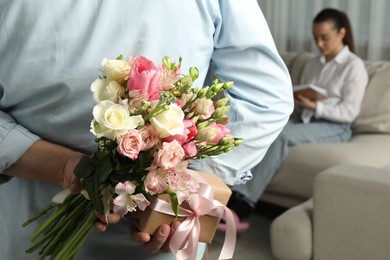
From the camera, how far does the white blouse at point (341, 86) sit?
4.13 metres

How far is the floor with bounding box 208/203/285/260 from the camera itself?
3471 mm

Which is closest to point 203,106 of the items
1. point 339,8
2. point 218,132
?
point 218,132

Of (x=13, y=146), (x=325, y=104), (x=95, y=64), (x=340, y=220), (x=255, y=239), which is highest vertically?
(x=95, y=64)

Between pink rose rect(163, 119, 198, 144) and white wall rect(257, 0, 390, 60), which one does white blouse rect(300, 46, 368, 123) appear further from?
pink rose rect(163, 119, 198, 144)

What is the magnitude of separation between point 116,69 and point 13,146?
0.24 meters

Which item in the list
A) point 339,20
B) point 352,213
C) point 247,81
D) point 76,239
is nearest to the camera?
point 76,239

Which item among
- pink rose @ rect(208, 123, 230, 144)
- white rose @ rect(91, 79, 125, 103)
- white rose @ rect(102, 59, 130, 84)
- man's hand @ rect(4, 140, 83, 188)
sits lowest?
man's hand @ rect(4, 140, 83, 188)

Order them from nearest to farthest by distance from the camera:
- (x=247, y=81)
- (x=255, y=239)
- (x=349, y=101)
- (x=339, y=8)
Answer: (x=247, y=81) → (x=255, y=239) → (x=349, y=101) → (x=339, y=8)

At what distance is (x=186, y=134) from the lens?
872 millimetres

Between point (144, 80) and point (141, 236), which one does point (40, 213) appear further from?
point (144, 80)

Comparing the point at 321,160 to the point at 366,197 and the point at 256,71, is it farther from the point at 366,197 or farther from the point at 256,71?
the point at 256,71

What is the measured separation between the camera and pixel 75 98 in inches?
39.4

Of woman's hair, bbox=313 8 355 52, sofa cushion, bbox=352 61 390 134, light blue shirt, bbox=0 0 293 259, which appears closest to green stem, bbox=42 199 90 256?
light blue shirt, bbox=0 0 293 259

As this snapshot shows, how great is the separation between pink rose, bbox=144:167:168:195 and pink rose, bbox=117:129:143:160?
0.13 feet
